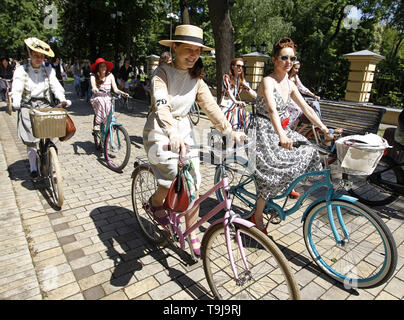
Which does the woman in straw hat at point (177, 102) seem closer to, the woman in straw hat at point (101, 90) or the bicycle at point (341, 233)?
the bicycle at point (341, 233)

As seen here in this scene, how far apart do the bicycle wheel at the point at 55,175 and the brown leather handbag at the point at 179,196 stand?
221 cm

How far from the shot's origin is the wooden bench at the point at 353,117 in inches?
241

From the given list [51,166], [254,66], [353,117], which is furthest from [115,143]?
[254,66]

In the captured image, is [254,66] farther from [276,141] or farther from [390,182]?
[276,141]

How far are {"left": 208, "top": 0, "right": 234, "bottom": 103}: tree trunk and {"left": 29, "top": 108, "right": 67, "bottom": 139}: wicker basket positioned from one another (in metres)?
5.43

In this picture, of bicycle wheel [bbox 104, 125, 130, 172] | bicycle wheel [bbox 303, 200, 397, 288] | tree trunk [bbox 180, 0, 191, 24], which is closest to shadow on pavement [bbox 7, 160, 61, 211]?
bicycle wheel [bbox 104, 125, 130, 172]

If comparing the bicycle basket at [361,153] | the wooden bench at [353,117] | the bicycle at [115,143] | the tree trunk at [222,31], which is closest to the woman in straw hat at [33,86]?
the bicycle at [115,143]

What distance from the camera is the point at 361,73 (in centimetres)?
1206

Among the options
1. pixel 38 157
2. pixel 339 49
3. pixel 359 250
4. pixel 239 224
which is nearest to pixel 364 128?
pixel 359 250

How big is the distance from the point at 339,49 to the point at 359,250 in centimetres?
2596

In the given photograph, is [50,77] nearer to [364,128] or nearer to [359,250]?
[359,250]

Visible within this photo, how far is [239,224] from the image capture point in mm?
2068

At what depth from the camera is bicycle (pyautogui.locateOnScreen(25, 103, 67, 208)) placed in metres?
3.84

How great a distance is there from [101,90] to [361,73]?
35.9 feet
